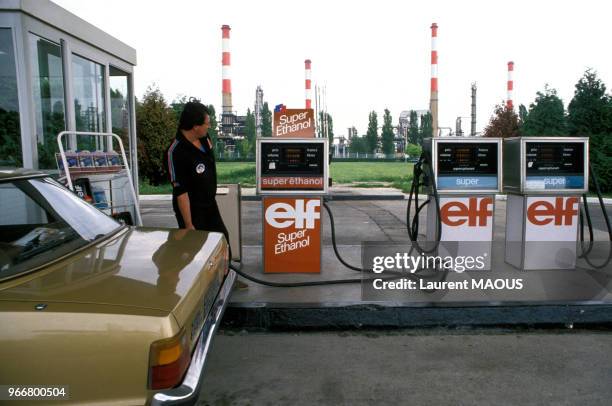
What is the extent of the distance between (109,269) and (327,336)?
228 cm

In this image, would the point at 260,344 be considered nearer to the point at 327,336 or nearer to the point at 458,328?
the point at 327,336

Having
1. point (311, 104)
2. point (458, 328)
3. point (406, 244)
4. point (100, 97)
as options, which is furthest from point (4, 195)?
point (311, 104)

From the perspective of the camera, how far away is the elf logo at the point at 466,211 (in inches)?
211

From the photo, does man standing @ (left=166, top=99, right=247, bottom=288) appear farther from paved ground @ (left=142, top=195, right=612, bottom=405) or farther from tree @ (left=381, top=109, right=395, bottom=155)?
tree @ (left=381, top=109, right=395, bottom=155)

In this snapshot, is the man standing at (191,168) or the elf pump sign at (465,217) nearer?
the man standing at (191,168)

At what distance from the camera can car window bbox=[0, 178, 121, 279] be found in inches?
98.7

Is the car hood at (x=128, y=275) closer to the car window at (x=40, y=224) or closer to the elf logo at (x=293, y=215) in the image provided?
the car window at (x=40, y=224)

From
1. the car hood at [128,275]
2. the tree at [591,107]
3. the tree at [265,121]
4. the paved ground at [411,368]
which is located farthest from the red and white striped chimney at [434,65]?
the car hood at [128,275]

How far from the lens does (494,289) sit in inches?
196

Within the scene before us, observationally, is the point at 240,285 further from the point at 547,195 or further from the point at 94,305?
the point at 547,195

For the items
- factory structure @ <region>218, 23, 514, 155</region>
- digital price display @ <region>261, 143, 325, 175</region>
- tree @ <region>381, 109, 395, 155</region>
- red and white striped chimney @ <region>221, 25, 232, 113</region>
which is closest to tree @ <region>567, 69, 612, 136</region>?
factory structure @ <region>218, 23, 514, 155</region>

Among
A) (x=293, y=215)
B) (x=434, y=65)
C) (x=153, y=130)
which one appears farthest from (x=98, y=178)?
(x=434, y=65)

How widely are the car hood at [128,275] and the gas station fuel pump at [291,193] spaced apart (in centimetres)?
205

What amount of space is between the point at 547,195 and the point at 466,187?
91 centimetres
